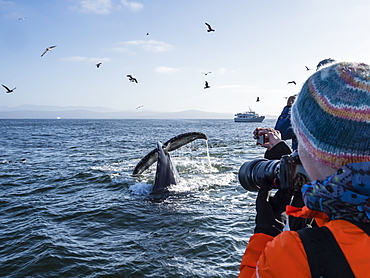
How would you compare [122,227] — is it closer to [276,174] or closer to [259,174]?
[259,174]

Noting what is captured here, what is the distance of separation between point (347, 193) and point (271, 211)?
2.21ft

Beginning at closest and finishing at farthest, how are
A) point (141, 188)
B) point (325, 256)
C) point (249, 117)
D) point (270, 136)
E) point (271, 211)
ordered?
point (325, 256)
point (271, 211)
point (270, 136)
point (141, 188)
point (249, 117)

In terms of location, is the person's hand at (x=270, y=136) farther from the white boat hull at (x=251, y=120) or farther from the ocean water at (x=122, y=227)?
the white boat hull at (x=251, y=120)

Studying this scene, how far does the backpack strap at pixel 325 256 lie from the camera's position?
3.89ft

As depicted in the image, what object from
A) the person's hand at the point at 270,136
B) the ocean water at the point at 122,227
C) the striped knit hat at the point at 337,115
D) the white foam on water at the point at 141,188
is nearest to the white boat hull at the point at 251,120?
the ocean water at the point at 122,227

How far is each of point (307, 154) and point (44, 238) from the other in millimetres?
6388

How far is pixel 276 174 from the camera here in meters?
1.92

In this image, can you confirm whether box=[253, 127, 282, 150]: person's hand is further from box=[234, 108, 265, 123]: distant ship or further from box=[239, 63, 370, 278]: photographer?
box=[234, 108, 265, 123]: distant ship

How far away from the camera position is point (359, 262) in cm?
117

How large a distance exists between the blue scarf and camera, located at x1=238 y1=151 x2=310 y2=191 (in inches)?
17.4

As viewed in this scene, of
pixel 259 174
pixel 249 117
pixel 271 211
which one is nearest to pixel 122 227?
pixel 259 174

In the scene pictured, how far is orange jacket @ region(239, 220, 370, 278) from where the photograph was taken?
1174 mm

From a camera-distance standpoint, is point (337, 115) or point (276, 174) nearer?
point (337, 115)

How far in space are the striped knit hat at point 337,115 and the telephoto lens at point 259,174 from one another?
557 mm
